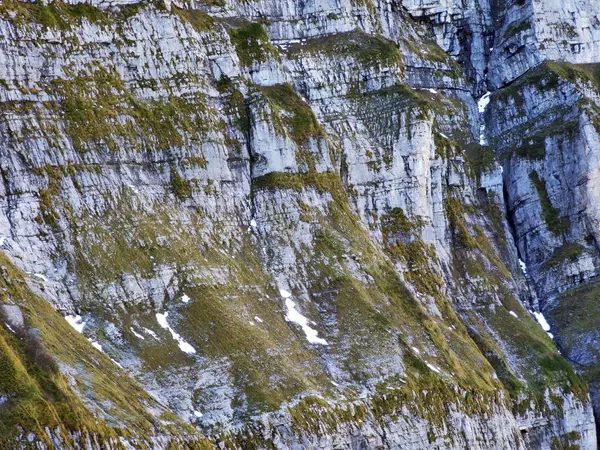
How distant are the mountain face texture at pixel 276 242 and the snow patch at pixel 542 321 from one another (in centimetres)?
86

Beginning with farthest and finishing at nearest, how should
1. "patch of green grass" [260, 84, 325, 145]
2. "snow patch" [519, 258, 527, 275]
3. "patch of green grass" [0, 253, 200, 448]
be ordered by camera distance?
"snow patch" [519, 258, 527, 275] < "patch of green grass" [260, 84, 325, 145] < "patch of green grass" [0, 253, 200, 448]

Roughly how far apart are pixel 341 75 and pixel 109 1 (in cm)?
3719

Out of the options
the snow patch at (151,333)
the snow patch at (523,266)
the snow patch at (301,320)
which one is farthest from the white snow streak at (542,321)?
the snow patch at (151,333)

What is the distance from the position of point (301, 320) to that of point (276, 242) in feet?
36.6

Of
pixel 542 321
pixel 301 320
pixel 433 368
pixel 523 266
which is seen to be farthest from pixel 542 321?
pixel 301 320

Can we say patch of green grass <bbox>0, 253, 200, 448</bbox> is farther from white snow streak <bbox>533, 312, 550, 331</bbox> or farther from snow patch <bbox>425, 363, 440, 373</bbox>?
white snow streak <bbox>533, 312, 550, 331</bbox>

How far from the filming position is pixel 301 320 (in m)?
143

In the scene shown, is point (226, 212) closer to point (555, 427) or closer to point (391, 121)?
point (391, 121)

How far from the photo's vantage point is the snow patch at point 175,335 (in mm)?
129000

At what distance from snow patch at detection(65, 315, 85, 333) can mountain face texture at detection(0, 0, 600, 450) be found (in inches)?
8.2

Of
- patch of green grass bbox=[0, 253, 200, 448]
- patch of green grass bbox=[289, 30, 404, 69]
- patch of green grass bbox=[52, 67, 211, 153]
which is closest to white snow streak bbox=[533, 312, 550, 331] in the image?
patch of green grass bbox=[289, 30, 404, 69]

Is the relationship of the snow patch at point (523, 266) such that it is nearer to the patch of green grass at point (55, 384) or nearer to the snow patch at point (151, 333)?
the snow patch at point (151, 333)

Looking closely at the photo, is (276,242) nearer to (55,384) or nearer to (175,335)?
(175,335)

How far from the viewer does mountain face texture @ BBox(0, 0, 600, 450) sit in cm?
12512
